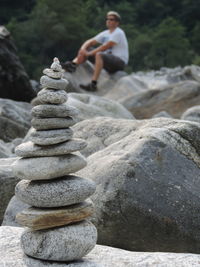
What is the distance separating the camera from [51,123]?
4.46m

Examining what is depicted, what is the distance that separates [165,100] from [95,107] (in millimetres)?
4438

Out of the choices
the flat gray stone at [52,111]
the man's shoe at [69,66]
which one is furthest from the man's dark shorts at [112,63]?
the flat gray stone at [52,111]

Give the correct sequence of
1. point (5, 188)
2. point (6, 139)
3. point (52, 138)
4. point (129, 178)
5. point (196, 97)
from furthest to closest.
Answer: point (196, 97), point (6, 139), point (5, 188), point (129, 178), point (52, 138)

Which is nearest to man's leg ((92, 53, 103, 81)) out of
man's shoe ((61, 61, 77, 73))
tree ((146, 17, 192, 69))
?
man's shoe ((61, 61, 77, 73))

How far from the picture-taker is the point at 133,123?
6980 millimetres

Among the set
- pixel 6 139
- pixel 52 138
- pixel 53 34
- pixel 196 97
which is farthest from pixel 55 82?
pixel 53 34

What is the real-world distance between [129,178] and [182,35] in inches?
1312

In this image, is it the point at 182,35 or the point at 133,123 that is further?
the point at 182,35

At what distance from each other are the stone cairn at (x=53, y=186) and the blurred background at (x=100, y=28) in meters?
23.7

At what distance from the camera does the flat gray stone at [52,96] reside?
449 centimetres

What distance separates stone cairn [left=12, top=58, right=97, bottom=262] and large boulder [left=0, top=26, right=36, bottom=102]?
1023cm

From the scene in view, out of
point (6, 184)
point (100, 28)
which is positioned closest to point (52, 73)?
point (6, 184)

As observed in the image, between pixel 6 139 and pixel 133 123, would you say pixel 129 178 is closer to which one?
pixel 133 123

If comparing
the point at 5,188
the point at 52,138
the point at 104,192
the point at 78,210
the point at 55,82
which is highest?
the point at 55,82
